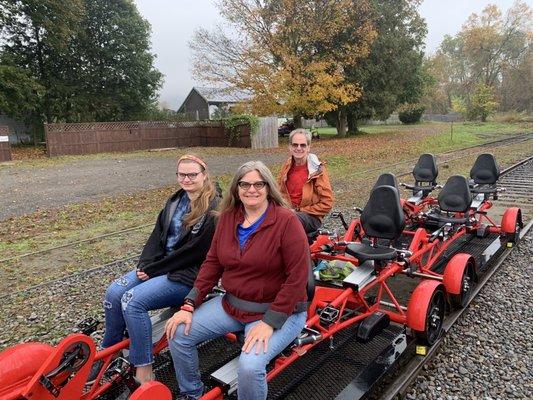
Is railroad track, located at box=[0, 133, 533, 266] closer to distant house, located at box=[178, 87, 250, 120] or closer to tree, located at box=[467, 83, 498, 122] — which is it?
distant house, located at box=[178, 87, 250, 120]

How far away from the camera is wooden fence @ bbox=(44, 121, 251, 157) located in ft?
71.7

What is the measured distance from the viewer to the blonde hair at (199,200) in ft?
10.5

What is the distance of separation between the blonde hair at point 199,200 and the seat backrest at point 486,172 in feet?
20.2

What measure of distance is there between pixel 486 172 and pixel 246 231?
256 inches

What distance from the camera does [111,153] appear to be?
2330 centimetres

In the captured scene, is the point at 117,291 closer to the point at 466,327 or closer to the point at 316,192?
the point at 316,192

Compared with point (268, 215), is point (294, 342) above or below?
below

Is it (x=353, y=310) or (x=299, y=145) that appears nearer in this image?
(x=353, y=310)

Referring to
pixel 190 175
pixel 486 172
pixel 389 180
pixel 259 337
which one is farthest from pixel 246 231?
pixel 486 172

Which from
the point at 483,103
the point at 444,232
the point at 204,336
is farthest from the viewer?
the point at 483,103

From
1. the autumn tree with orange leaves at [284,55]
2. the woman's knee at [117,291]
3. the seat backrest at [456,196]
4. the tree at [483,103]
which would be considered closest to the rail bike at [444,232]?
the seat backrest at [456,196]

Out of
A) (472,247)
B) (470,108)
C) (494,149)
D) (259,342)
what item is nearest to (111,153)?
(494,149)

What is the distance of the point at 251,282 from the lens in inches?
104

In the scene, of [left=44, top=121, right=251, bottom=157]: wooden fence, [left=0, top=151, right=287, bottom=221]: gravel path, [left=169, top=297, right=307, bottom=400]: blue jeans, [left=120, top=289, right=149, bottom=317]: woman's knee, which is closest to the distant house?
[left=44, top=121, right=251, bottom=157]: wooden fence
